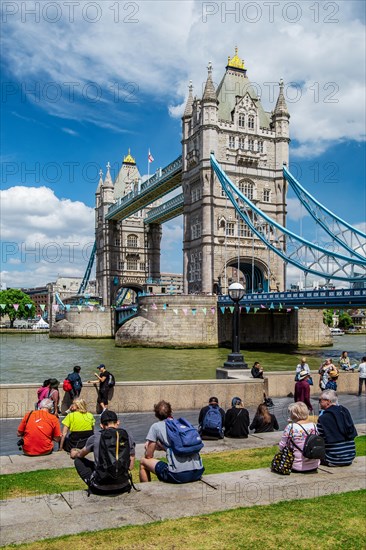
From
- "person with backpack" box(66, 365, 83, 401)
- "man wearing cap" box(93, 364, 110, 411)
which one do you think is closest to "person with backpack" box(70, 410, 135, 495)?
"man wearing cap" box(93, 364, 110, 411)

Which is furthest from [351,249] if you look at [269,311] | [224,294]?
[224,294]

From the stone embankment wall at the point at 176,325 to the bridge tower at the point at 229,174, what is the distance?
18.9ft

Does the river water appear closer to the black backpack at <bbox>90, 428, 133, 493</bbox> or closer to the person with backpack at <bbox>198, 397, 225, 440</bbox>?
the person with backpack at <bbox>198, 397, 225, 440</bbox>

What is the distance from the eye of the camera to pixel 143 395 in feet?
42.5

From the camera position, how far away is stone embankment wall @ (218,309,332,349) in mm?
48281

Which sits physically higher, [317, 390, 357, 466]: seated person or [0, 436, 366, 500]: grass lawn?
[317, 390, 357, 466]: seated person

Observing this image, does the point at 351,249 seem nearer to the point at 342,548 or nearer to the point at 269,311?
the point at 269,311

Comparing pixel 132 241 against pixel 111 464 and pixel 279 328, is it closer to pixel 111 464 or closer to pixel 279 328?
pixel 279 328

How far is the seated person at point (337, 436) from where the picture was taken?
711 centimetres

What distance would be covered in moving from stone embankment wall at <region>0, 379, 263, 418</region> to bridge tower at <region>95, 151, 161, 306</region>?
2699 inches

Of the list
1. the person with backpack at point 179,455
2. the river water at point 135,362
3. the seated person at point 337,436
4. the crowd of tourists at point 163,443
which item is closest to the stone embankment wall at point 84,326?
the river water at point 135,362

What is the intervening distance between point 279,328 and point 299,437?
42.8m

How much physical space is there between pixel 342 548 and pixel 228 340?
4195cm

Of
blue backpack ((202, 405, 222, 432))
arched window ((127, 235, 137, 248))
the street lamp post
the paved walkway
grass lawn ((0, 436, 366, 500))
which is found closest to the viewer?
the paved walkway
